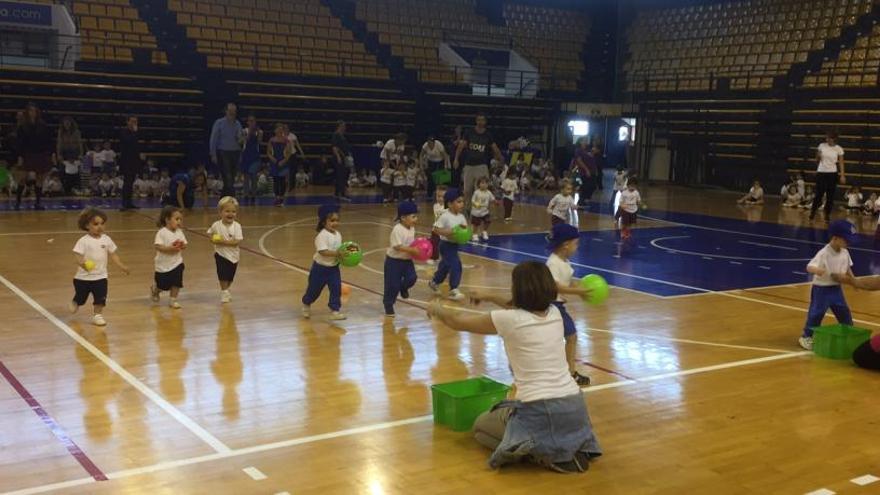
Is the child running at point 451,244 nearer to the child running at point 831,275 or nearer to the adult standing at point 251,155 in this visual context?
the child running at point 831,275

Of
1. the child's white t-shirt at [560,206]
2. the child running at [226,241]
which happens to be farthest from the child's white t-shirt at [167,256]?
the child's white t-shirt at [560,206]

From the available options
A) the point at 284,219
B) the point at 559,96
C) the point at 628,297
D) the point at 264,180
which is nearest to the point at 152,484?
the point at 628,297

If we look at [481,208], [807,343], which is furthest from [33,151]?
[807,343]

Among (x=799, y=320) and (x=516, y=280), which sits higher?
(x=516, y=280)

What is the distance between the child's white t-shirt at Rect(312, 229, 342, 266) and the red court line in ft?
9.87

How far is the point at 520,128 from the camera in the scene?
1163 inches

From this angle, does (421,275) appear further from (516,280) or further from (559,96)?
(559,96)

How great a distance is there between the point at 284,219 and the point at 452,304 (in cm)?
790

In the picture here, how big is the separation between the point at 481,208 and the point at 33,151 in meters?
9.07

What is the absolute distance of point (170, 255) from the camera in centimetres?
923

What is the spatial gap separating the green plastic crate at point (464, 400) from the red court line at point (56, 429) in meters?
2.10

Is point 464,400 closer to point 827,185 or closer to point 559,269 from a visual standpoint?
point 559,269

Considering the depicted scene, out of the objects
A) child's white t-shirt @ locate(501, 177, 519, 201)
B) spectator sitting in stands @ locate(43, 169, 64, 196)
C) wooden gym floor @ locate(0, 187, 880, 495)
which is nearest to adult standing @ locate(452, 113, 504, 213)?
A: child's white t-shirt @ locate(501, 177, 519, 201)

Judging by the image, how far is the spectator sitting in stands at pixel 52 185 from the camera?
20.2m
